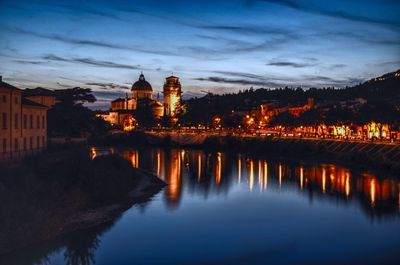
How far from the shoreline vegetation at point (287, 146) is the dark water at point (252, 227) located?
25.5 feet

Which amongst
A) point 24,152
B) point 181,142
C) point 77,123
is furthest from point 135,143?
point 24,152

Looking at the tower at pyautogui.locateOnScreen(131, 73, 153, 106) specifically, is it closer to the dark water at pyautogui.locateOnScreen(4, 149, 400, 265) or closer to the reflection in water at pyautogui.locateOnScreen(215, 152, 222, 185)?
the reflection in water at pyautogui.locateOnScreen(215, 152, 222, 185)

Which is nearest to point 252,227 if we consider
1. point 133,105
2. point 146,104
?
point 146,104

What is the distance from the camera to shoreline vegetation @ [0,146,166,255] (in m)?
21.9

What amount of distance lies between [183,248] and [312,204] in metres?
14.1

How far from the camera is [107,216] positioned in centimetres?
2816

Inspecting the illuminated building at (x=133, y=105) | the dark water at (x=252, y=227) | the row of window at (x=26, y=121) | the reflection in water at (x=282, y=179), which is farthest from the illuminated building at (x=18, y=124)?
the illuminated building at (x=133, y=105)

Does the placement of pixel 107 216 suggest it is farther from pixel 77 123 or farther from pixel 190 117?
pixel 190 117

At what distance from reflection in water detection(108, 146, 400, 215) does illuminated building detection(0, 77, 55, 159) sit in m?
10.4

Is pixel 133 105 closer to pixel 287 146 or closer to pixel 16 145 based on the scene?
pixel 287 146

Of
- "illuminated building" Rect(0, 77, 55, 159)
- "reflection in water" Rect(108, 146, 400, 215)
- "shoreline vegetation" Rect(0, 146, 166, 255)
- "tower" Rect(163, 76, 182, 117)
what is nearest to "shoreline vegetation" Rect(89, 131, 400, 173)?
"reflection in water" Rect(108, 146, 400, 215)

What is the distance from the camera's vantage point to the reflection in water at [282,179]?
36.9 m

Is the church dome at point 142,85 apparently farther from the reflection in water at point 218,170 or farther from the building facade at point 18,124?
the building facade at point 18,124

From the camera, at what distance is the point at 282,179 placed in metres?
48.8
